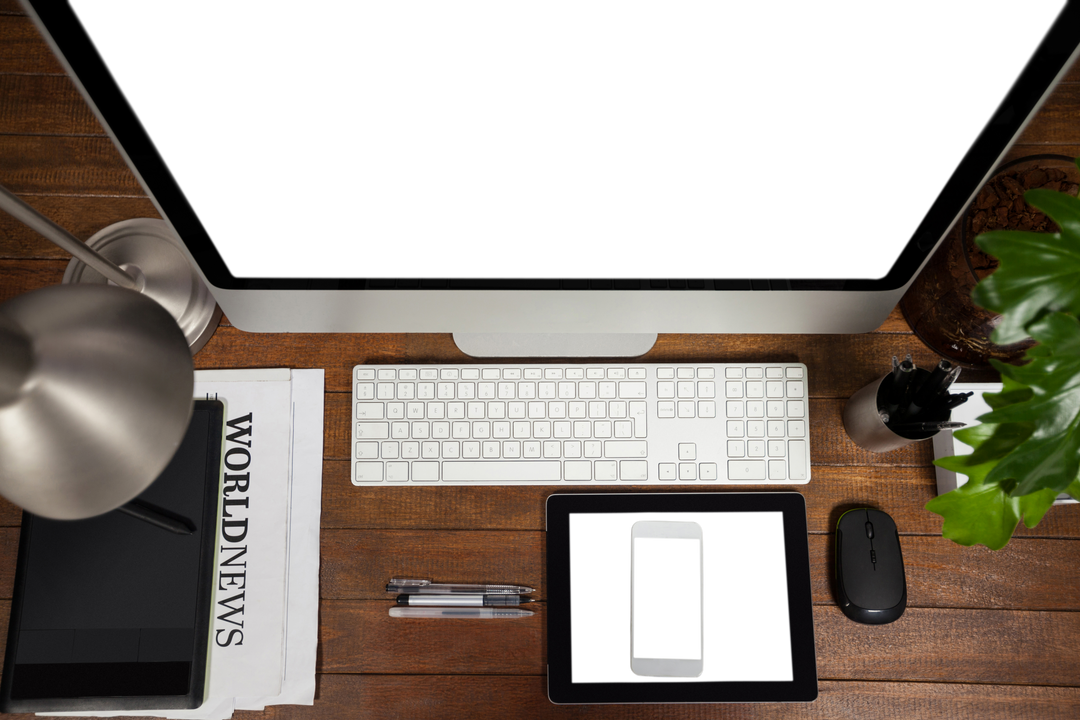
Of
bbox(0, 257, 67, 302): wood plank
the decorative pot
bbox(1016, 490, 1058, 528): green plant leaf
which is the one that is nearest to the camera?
bbox(1016, 490, 1058, 528): green plant leaf

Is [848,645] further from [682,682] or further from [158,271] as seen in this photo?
[158,271]

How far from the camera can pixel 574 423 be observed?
69 cm

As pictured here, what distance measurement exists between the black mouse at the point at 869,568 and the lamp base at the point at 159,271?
2.31 feet

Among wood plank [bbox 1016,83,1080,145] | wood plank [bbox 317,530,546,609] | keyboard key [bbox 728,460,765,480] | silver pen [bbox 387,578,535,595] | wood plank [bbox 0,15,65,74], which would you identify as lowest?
silver pen [bbox 387,578,535,595]

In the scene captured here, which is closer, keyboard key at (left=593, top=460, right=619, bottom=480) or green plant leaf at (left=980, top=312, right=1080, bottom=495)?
green plant leaf at (left=980, top=312, right=1080, bottom=495)

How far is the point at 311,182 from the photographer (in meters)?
0.50

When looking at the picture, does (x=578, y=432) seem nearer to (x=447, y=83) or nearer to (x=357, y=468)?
(x=357, y=468)

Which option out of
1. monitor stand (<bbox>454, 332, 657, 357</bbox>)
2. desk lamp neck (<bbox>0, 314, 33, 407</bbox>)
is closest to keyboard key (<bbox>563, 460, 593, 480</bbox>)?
monitor stand (<bbox>454, 332, 657, 357</bbox>)

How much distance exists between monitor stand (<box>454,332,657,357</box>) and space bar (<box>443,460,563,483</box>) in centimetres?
12

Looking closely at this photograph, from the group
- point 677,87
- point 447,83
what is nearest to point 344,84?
point 447,83

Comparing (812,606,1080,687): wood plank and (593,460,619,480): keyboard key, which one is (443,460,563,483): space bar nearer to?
(593,460,619,480): keyboard key

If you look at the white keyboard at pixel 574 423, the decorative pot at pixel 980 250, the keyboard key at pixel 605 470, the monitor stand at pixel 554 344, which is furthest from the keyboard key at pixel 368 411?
the decorative pot at pixel 980 250

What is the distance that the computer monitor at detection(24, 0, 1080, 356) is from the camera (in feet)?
1.40

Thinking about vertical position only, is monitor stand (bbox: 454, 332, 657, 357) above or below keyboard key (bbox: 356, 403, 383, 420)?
above
